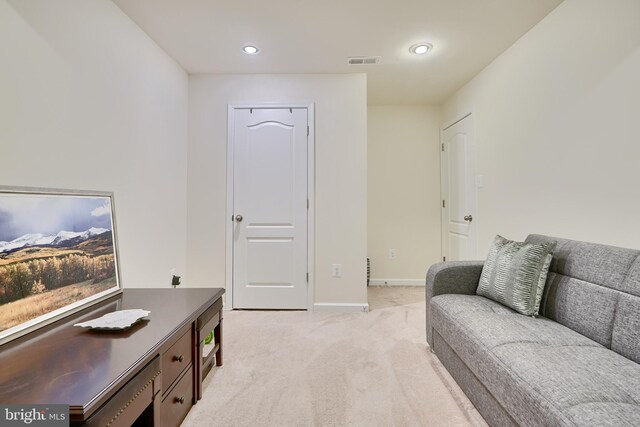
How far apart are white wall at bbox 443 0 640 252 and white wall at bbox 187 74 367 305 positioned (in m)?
1.22

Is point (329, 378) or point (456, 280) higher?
point (456, 280)

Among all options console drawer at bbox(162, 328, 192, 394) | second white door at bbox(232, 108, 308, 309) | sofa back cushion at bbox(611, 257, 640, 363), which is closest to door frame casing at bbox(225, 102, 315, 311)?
second white door at bbox(232, 108, 308, 309)

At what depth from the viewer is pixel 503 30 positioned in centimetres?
222

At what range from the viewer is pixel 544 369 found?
1.07m

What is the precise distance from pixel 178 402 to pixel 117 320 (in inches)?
18.4

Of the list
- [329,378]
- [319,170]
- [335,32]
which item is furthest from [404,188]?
[329,378]

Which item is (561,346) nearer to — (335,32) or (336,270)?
(336,270)

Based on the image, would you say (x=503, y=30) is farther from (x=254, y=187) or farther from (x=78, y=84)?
(x=78, y=84)

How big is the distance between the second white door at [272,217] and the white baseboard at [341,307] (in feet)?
0.55

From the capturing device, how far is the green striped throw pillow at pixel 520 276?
1.59 meters

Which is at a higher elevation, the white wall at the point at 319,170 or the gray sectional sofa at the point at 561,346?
the white wall at the point at 319,170

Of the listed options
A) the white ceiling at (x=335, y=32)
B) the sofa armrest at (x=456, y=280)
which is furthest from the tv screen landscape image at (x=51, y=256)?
the sofa armrest at (x=456, y=280)

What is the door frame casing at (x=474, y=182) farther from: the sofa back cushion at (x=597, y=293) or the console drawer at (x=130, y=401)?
the console drawer at (x=130, y=401)

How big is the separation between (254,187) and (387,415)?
7.15ft
